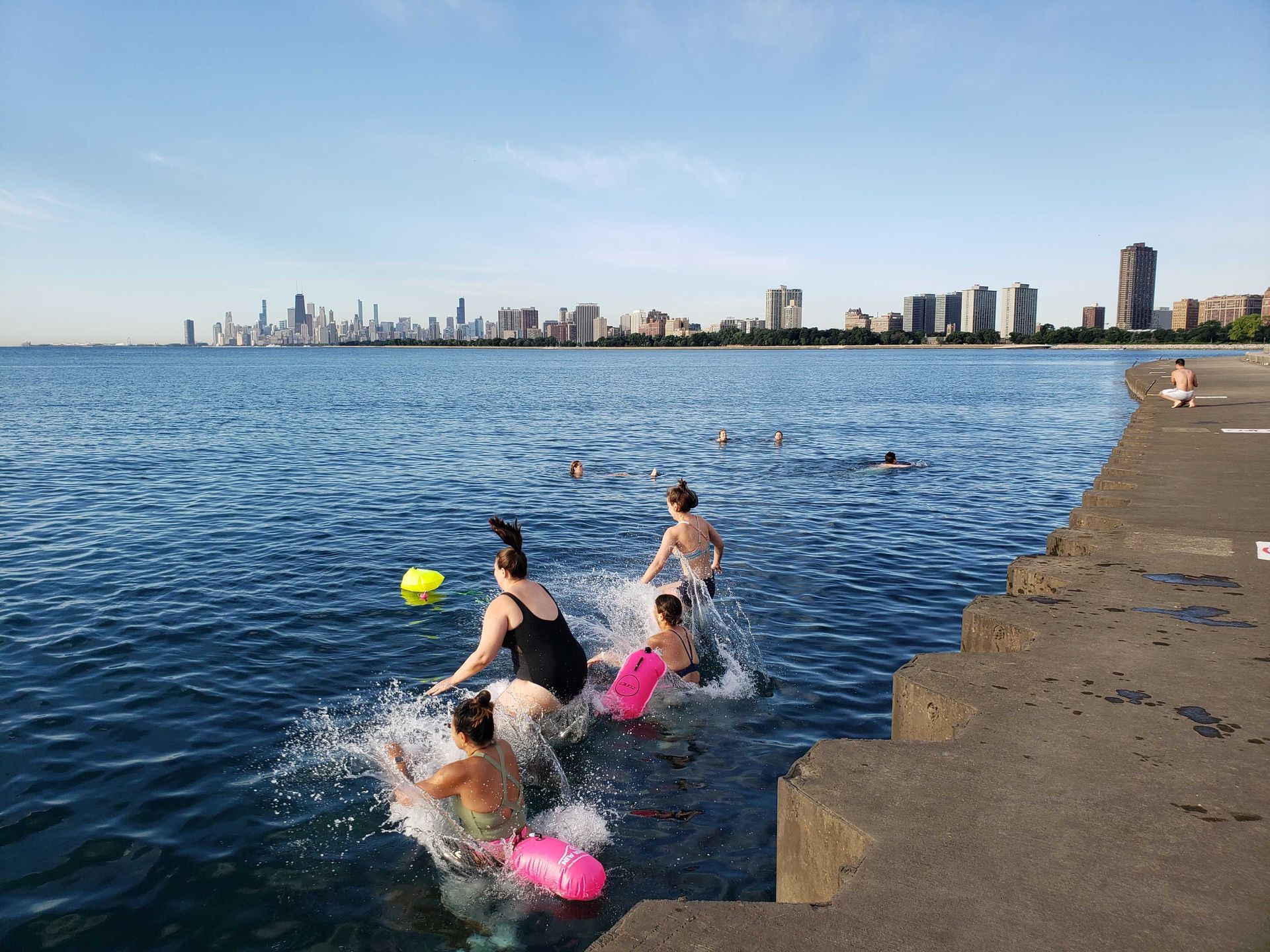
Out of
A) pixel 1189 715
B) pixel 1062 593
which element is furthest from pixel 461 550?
pixel 1189 715

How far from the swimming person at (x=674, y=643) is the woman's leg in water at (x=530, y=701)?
1408 millimetres

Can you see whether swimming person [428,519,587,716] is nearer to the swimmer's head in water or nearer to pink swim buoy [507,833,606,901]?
the swimmer's head in water

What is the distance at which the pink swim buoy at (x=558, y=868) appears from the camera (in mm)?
6387

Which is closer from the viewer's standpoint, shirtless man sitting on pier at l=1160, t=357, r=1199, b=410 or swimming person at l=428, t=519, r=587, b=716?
swimming person at l=428, t=519, r=587, b=716

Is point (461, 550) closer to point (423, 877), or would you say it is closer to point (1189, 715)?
point (423, 877)

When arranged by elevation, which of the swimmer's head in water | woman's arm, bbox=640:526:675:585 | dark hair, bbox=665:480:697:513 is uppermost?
dark hair, bbox=665:480:697:513

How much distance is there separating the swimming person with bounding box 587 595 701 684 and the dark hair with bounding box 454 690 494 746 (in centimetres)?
335

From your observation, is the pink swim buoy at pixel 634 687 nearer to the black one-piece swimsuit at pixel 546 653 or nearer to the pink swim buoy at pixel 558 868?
the black one-piece swimsuit at pixel 546 653

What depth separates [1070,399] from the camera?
63.0m


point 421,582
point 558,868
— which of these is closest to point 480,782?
point 558,868

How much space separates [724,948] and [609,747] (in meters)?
5.40

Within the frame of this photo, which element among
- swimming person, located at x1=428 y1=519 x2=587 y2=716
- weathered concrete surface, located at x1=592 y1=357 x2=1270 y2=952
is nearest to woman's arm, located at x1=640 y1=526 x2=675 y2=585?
swimming person, located at x1=428 y1=519 x2=587 y2=716

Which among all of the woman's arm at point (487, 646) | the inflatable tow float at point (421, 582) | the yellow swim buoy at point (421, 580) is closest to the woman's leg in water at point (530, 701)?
the woman's arm at point (487, 646)

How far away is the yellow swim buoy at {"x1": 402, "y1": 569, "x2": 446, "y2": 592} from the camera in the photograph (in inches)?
580
